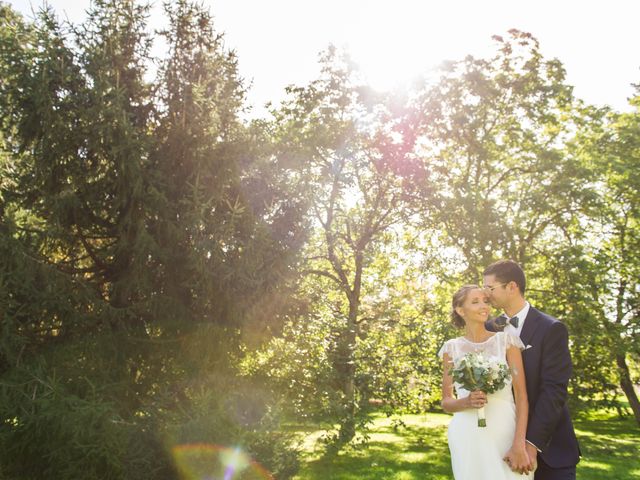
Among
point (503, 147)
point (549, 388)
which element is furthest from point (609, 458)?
point (549, 388)

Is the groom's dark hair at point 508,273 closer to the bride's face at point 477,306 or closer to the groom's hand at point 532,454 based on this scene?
the bride's face at point 477,306

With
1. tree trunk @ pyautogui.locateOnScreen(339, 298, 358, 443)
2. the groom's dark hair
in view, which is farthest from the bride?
tree trunk @ pyautogui.locateOnScreen(339, 298, 358, 443)

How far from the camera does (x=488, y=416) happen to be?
3775 millimetres

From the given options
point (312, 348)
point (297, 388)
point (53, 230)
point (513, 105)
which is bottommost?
point (297, 388)

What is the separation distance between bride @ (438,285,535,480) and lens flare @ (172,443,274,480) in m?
3.59

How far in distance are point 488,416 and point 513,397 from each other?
266 mm

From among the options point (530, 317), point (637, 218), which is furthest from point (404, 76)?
point (530, 317)

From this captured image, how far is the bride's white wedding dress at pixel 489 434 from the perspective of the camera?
3629mm

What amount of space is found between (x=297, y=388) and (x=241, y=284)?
2642 millimetres

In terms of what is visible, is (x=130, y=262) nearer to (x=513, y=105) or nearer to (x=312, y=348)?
(x=312, y=348)

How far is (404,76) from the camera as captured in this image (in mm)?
14828

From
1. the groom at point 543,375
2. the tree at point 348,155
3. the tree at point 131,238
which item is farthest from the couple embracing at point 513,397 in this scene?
the tree at point 348,155

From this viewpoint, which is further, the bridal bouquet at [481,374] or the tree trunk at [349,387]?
the tree trunk at [349,387]

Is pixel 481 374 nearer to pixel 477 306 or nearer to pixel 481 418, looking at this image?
pixel 481 418
